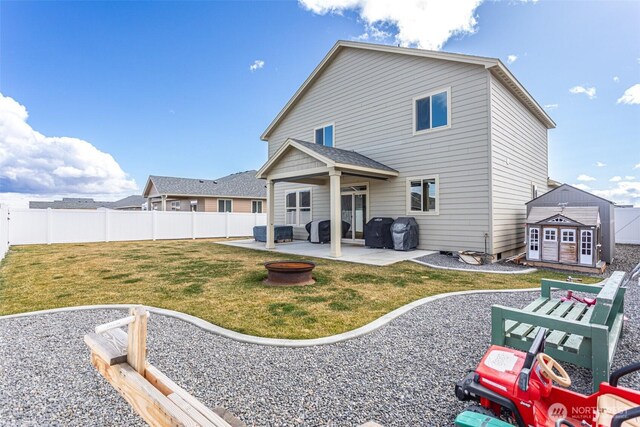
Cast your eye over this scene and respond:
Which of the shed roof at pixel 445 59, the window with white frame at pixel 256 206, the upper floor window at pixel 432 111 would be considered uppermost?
the shed roof at pixel 445 59

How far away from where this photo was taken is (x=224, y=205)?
26016mm

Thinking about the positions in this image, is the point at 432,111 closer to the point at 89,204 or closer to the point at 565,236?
the point at 565,236

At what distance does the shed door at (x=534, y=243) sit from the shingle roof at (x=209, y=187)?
19543 millimetres

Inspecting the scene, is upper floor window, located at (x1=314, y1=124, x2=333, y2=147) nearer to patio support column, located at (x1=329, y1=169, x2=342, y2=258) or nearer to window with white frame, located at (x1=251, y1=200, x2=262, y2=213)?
patio support column, located at (x1=329, y1=169, x2=342, y2=258)

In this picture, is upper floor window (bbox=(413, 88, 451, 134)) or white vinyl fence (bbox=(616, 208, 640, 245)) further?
white vinyl fence (bbox=(616, 208, 640, 245))

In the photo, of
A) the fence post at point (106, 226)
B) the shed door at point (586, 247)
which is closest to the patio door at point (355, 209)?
the shed door at point (586, 247)

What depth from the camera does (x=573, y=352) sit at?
262 centimetres

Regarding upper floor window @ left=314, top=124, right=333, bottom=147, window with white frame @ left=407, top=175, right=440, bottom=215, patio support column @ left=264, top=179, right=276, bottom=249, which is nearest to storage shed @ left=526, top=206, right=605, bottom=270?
window with white frame @ left=407, top=175, right=440, bottom=215

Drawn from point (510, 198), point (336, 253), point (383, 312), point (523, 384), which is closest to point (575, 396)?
point (523, 384)

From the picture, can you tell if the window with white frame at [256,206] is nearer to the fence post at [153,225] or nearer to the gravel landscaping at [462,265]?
the fence post at [153,225]

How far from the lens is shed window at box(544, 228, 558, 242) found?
28.7 feet

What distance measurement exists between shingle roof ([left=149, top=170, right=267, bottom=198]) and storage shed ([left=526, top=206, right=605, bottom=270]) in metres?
19.7

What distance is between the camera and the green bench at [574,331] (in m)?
2.42

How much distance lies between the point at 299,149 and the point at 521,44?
906cm
